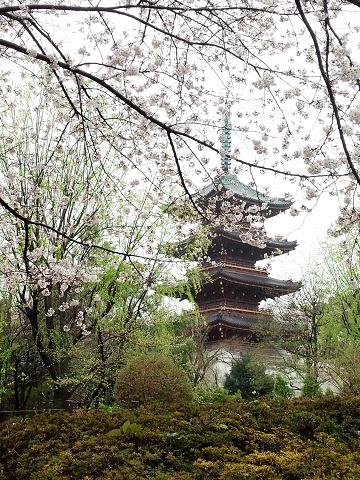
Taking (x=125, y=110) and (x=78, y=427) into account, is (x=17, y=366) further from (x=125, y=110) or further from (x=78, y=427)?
(x=125, y=110)

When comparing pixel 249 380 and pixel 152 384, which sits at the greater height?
pixel 249 380

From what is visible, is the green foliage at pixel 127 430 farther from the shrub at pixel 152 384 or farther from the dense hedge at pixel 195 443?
the shrub at pixel 152 384

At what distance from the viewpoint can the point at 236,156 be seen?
12.4 ft

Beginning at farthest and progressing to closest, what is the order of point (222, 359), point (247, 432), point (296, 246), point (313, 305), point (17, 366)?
point (296, 246) < point (222, 359) < point (313, 305) < point (17, 366) < point (247, 432)

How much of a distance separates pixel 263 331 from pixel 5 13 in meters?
15.5

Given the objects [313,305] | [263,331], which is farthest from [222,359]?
[313,305]

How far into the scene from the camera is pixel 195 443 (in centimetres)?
485

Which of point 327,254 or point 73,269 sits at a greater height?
point 327,254

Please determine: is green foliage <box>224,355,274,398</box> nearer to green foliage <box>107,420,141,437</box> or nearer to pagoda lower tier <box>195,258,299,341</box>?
pagoda lower tier <box>195,258,299,341</box>

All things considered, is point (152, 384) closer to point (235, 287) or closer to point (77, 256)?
point (77, 256)

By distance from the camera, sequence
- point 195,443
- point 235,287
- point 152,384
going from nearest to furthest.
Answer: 1. point 195,443
2. point 152,384
3. point 235,287

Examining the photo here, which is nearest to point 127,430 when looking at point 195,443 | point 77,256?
point 195,443

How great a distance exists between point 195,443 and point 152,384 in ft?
8.46

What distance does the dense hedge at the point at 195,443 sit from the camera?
4.19 meters
